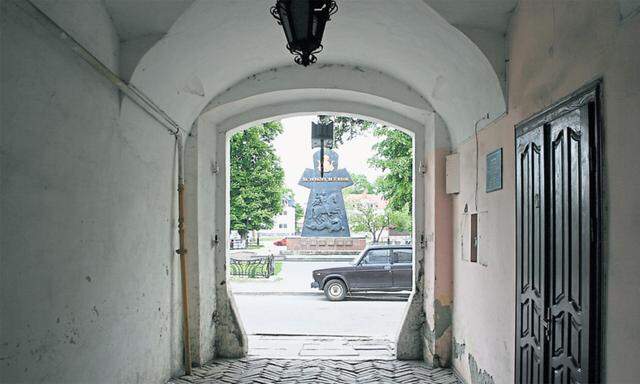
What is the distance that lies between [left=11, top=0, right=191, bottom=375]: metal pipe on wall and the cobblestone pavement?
0.39m

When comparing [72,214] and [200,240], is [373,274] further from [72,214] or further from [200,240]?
[72,214]

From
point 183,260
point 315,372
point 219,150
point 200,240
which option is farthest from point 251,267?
point 183,260

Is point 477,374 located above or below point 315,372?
above

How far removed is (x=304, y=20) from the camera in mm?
3248

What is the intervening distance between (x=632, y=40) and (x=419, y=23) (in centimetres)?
243

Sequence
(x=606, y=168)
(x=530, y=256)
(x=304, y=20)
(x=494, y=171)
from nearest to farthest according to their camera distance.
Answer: (x=606, y=168), (x=304, y=20), (x=530, y=256), (x=494, y=171)

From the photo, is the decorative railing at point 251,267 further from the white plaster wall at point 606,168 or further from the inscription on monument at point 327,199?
the white plaster wall at point 606,168

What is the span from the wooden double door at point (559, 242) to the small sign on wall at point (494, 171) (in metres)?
0.46

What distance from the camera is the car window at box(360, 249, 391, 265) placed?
41.5 ft

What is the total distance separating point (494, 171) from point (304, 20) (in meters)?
2.21

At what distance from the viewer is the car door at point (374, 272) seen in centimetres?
1262

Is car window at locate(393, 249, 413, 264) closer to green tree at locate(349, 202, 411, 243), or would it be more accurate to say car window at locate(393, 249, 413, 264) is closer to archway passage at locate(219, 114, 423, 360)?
archway passage at locate(219, 114, 423, 360)

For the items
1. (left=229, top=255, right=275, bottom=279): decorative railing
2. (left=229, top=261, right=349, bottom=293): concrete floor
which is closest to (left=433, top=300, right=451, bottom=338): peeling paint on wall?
(left=229, top=261, right=349, bottom=293): concrete floor

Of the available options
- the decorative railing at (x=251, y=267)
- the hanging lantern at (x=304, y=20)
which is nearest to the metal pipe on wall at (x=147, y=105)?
the hanging lantern at (x=304, y=20)
